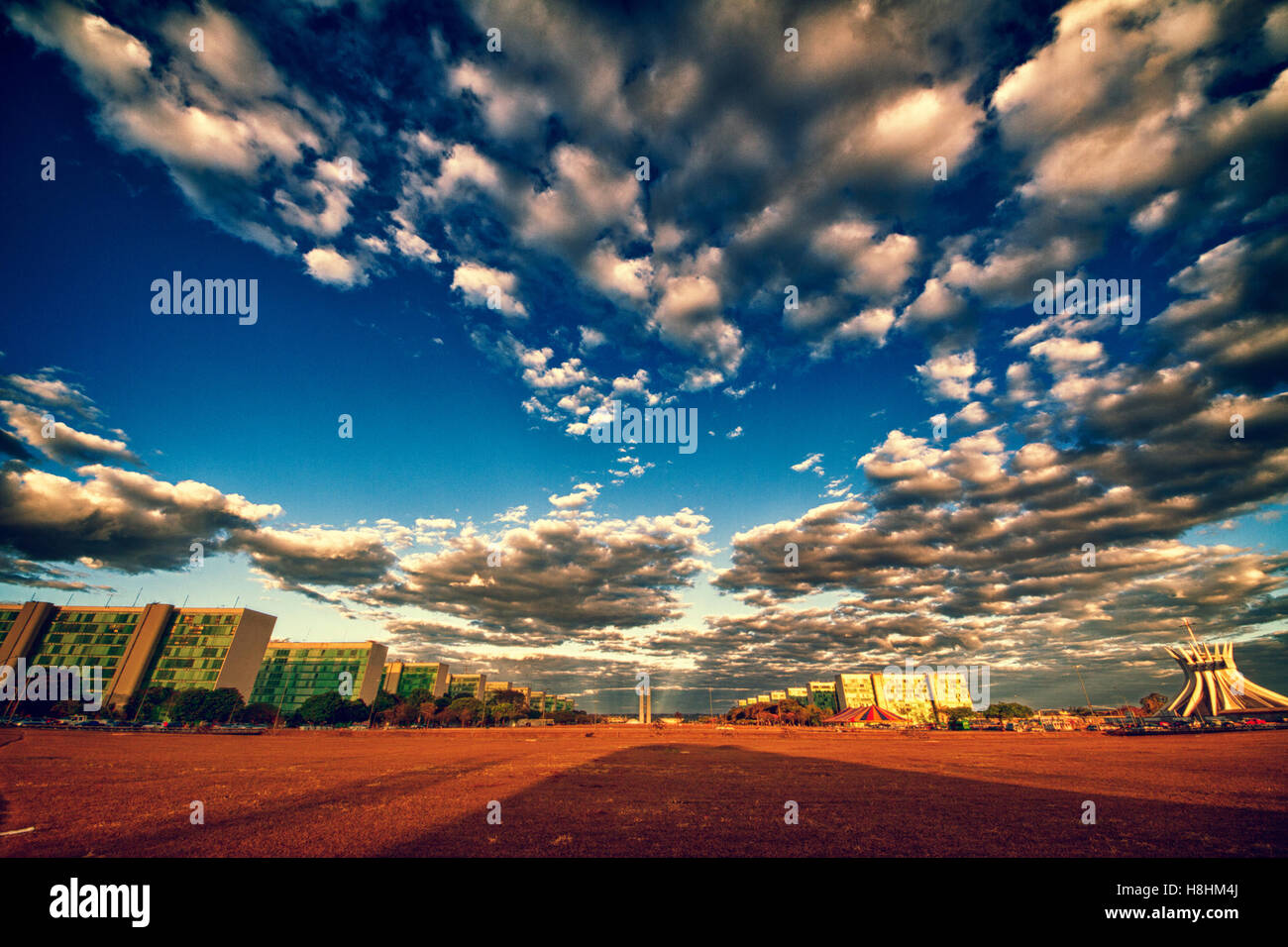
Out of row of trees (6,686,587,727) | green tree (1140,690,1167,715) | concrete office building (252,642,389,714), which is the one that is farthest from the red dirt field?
green tree (1140,690,1167,715)

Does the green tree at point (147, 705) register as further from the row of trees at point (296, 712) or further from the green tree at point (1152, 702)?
the green tree at point (1152, 702)

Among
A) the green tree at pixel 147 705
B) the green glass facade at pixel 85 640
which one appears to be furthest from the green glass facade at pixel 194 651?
A: the green tree at pixel 147 705

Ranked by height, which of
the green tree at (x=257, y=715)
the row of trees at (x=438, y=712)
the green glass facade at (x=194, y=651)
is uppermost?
the green glass facade at (x=194, y=651)

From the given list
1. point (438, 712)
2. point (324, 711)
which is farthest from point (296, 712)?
point (438, 712)

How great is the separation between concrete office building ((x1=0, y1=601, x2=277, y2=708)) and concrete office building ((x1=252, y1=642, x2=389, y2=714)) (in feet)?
94.9

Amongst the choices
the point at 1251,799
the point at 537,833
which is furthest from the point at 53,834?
Result: the point at 1251,799

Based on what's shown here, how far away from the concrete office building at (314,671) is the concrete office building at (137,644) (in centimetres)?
2892

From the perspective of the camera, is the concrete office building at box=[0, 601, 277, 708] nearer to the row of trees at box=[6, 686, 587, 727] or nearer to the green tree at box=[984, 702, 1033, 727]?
the row of trees at box=[6, 686, 587, 727]

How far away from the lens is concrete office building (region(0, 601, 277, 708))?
122875mm

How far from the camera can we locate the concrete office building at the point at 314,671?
16450 centimetres

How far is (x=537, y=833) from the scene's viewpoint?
12000 millimetres
